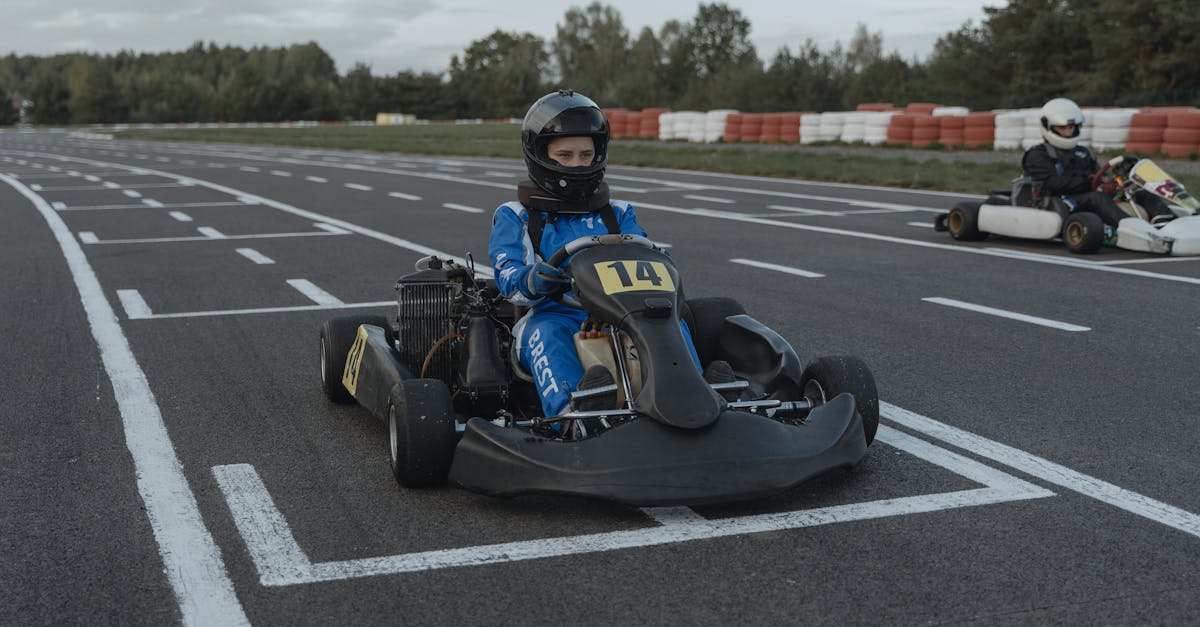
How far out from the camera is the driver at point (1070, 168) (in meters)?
12.6

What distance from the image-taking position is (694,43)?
416ft

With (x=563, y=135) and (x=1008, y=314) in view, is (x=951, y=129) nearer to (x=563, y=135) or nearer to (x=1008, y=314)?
(x=1008, y=314)

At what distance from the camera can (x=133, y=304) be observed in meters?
9.70

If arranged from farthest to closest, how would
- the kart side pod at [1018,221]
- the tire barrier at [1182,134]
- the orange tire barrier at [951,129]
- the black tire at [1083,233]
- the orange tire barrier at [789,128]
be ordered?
the orange tire barrier at [789,128] → the orange tire barrier at [951,129] → the tire barrier at [1182,134] → the kart side pod at [1018,221] → the black tire at [1083,233]

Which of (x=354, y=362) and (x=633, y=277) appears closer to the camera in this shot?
(x=633, y=277)

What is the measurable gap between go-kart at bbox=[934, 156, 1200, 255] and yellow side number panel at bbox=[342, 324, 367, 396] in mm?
8145

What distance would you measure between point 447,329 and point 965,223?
8747 millimetres

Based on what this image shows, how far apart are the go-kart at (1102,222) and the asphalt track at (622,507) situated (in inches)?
32.7

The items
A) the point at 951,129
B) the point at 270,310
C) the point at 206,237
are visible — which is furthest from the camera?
the point at 951,129

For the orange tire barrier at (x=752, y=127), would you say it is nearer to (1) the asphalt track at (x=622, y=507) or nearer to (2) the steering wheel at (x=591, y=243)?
(1) the asphalt track at (x=622, y=507)

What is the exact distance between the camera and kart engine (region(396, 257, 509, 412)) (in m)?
5.38

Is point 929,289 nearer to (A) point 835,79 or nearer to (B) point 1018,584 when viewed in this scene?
(B) point 1018,584

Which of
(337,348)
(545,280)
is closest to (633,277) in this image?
(545,280)

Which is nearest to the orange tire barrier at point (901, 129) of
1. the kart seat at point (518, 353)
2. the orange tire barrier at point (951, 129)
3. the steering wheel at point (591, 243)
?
the orange tire barrier at point (951, 129)
